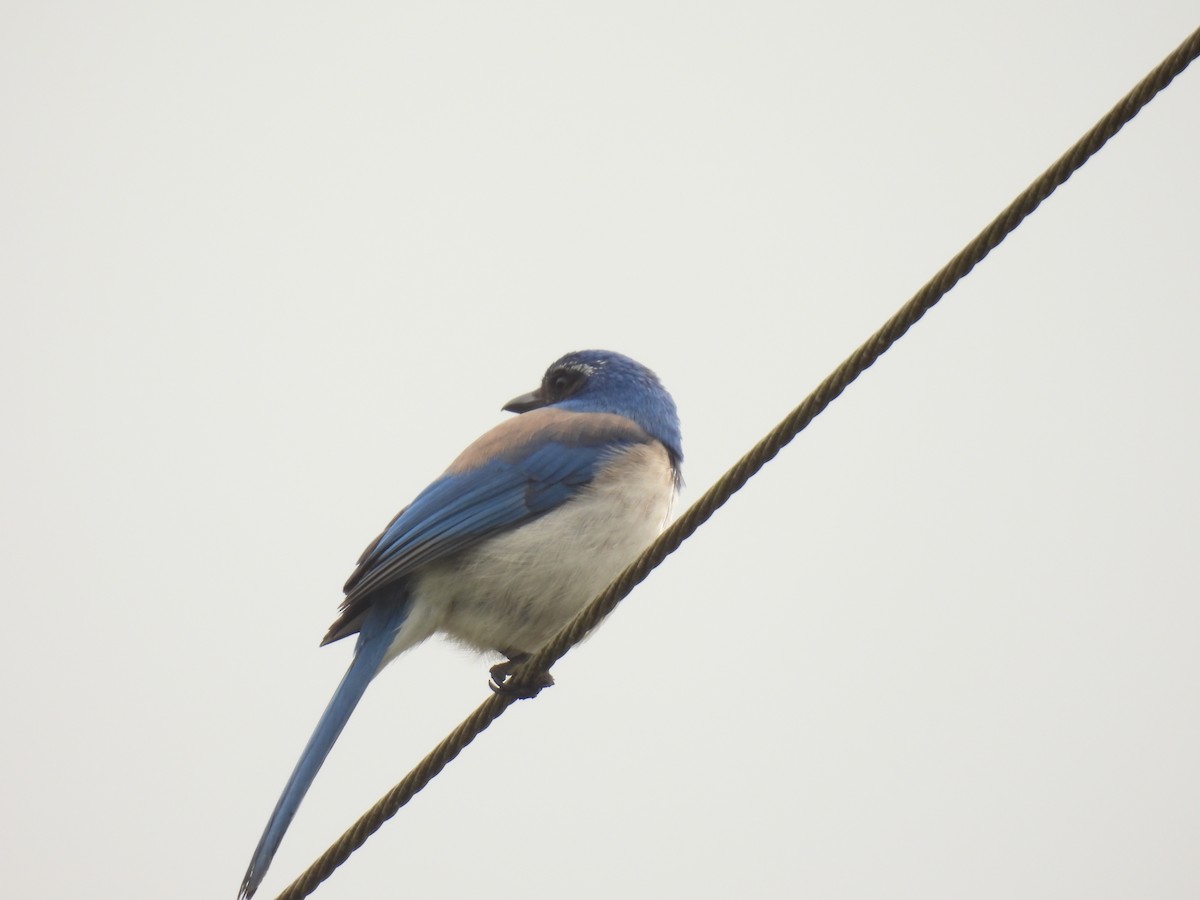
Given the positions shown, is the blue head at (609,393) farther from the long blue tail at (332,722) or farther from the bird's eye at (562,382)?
the long blue tail at (332,722)

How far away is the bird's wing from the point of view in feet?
19.0

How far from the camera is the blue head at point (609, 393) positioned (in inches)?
275

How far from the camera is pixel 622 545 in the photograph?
5.89 metres

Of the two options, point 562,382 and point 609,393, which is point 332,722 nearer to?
point 609,393

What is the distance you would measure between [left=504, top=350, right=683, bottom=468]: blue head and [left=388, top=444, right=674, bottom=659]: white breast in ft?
3.13

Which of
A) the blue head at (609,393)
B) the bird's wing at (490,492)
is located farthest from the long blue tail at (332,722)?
the blue head at (609,393)

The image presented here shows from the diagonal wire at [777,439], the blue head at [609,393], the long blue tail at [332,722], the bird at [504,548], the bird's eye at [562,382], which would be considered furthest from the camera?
the bird's eye at [562,382]

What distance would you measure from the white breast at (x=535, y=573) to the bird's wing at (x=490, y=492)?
10 centimetres

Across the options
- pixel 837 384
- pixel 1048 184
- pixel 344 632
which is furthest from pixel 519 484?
pixel 1048 184

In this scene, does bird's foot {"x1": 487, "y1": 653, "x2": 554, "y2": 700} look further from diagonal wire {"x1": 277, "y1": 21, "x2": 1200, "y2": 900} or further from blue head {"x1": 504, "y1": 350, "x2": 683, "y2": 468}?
blue head {"x1": 504, "y1": 350, "x2": 683, "y2": 468}

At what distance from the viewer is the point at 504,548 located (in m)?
5.82

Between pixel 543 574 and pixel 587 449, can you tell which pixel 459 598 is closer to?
pixel 543 574

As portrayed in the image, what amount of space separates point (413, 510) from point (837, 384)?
9.08ft

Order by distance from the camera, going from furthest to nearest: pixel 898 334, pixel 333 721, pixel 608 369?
pixel 608 369, pixel 333 721, pixel 898 334
